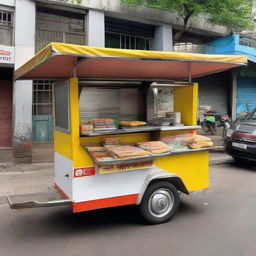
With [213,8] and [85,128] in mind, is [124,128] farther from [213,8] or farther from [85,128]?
[213,8]

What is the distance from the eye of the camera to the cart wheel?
3984 millimetres

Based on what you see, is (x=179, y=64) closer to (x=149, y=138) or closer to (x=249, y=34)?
(x=149, y=138)

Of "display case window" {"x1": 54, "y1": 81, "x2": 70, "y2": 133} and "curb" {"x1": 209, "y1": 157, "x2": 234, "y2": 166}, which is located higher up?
"display case window" {"x1": 54, "y1": 81, "x2": 70, "y2": 133}

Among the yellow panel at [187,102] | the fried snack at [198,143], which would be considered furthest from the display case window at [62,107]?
the yellow panel at [187,102]

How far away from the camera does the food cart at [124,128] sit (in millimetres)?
3672

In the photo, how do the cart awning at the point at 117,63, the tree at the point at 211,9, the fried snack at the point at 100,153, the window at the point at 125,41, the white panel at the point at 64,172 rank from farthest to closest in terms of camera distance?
1. the window at the point at 125,41
2. the tree at the point at 211,9
3. the white panel at the point at 64,172
4. the fried snack at the point at 100,153
5. the cart awning at the point at 117,63

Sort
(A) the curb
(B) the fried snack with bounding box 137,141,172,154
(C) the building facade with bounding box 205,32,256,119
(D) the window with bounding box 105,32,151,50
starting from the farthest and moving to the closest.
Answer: (C) the building facade with bounding box 205,32,256,119
(D) the window with bounding box 105,32,151,50
(A) the curb
(B) the fried snack with bounding box 137,141,172,154

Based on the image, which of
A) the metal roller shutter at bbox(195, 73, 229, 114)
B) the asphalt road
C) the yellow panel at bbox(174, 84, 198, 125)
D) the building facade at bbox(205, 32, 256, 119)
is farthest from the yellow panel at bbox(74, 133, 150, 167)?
the metal roller shutter at bbox(195, 73, 229, 114)

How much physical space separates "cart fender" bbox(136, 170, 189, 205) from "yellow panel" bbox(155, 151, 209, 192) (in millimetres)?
72

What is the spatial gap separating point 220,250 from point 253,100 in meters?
15.0

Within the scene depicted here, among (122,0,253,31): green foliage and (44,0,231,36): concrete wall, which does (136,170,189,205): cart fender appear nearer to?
(44,0,231,36): concrete wall

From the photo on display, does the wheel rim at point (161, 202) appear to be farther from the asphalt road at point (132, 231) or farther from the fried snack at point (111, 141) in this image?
the fried snack at point (111, 141)

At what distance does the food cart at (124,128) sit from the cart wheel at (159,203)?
0.01m

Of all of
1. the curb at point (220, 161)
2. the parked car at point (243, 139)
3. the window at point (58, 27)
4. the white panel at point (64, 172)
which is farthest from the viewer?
the window at point (58, 27)
